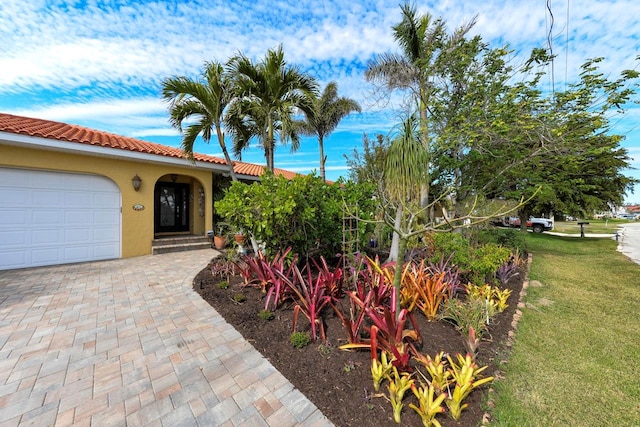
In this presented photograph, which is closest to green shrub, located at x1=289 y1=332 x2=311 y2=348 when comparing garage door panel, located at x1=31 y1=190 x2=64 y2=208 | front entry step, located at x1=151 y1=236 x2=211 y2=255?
front entry step, located at x1=151 y1=236 x2=211 y2=255

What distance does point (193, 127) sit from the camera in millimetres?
7770

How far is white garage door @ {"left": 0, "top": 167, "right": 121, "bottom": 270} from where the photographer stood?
6.11 m

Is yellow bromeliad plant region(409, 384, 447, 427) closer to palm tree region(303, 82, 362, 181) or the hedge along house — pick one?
the hedge along house

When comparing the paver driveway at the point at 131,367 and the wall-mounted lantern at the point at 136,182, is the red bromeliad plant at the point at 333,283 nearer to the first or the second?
the paver driveway at the point at 131,367

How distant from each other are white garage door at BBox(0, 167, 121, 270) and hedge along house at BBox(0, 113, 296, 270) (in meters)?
0.02

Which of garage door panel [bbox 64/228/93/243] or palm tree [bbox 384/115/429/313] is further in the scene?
garage door panel [bbox 64/228/93/243]

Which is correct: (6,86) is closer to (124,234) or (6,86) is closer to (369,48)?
(124,234)

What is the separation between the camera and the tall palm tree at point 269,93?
7320 mm

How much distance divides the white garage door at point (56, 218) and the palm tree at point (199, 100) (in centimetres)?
289

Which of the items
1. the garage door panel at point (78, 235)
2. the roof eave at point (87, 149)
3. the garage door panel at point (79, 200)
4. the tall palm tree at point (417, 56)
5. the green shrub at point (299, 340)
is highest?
the tall palm tree at point (417, 56)

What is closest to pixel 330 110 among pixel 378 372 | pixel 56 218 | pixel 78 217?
pixel 78 217

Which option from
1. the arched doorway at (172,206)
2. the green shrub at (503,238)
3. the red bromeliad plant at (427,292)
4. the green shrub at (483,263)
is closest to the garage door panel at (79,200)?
the arched doorway at (172,206)

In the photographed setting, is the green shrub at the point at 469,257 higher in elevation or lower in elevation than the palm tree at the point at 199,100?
lower

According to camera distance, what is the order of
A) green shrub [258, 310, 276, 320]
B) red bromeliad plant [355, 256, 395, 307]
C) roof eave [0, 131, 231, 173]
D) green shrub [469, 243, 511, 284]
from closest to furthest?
red bromeliad plant [355, 256, 395, 307] → green shrub [258, 310, 276, 320] → green shrub [469, 243, 511, 284] → roof eave [0, 131, 231, 173]
